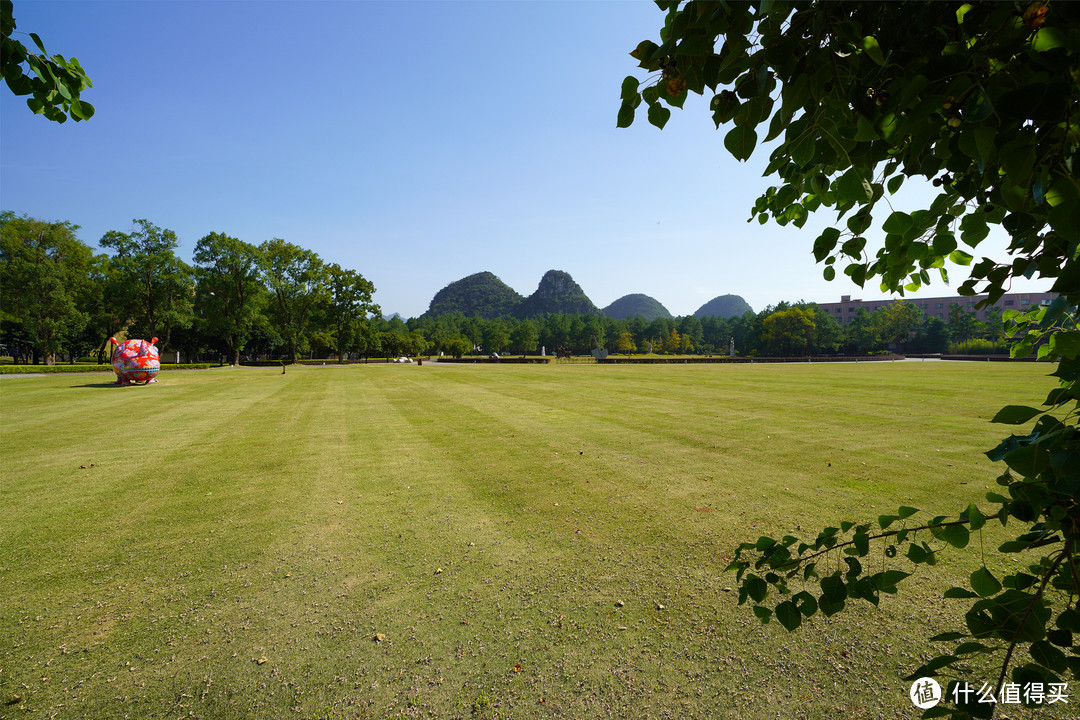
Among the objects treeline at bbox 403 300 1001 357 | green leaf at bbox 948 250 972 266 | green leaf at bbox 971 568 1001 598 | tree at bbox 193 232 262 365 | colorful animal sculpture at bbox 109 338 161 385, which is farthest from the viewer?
treeline at bbox 403 300 1001 357

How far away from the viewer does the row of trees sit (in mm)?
42250

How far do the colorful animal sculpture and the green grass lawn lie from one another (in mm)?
17500

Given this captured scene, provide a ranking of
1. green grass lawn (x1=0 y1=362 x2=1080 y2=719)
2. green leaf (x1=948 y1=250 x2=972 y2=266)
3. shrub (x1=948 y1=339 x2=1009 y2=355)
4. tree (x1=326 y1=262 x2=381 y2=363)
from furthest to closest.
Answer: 1. shrub (x1=948 y1=339 x2=1009 y2=355)
2. tree (x1=326 y1=262 x2=381 y2=363)
3. green grass lawn (x1=0 y1=362 x2=1080 y2=719)
4. green leaf (x1=948 y1=250 x2=972 y2=266)

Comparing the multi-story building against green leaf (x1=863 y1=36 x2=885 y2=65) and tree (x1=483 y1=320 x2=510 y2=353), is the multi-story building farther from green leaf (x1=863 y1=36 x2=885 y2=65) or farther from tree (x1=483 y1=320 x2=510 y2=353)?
green leaf (x1=863 y1=36 x2=885 y2=65)

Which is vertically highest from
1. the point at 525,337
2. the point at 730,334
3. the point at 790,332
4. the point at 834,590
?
the point at 730,334

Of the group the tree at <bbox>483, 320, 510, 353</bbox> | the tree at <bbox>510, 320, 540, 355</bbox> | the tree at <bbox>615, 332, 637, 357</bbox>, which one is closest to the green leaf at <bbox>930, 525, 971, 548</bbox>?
the tree at <bbox>483, 320, 510, 353</bbox>

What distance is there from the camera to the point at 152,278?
47.2m

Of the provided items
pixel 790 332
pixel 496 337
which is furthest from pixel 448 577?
pixel 496 337

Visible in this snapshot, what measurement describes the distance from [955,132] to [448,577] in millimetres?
4717

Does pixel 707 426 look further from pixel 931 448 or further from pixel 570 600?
pixel 570 600

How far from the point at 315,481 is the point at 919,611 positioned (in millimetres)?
7857

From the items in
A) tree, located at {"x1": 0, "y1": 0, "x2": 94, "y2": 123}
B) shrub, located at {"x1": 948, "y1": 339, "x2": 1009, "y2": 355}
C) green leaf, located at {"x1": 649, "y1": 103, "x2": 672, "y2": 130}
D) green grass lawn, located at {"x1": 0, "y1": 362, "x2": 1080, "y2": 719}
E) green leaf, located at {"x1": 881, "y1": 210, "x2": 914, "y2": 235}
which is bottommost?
green grass lawn, located at {"x1": 0, "y1": 362, "x2": 1080, "y2": 719}

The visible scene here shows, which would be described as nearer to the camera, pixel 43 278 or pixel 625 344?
pixel 43 278

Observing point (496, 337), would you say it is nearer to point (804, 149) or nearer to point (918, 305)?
point (918, 305)
